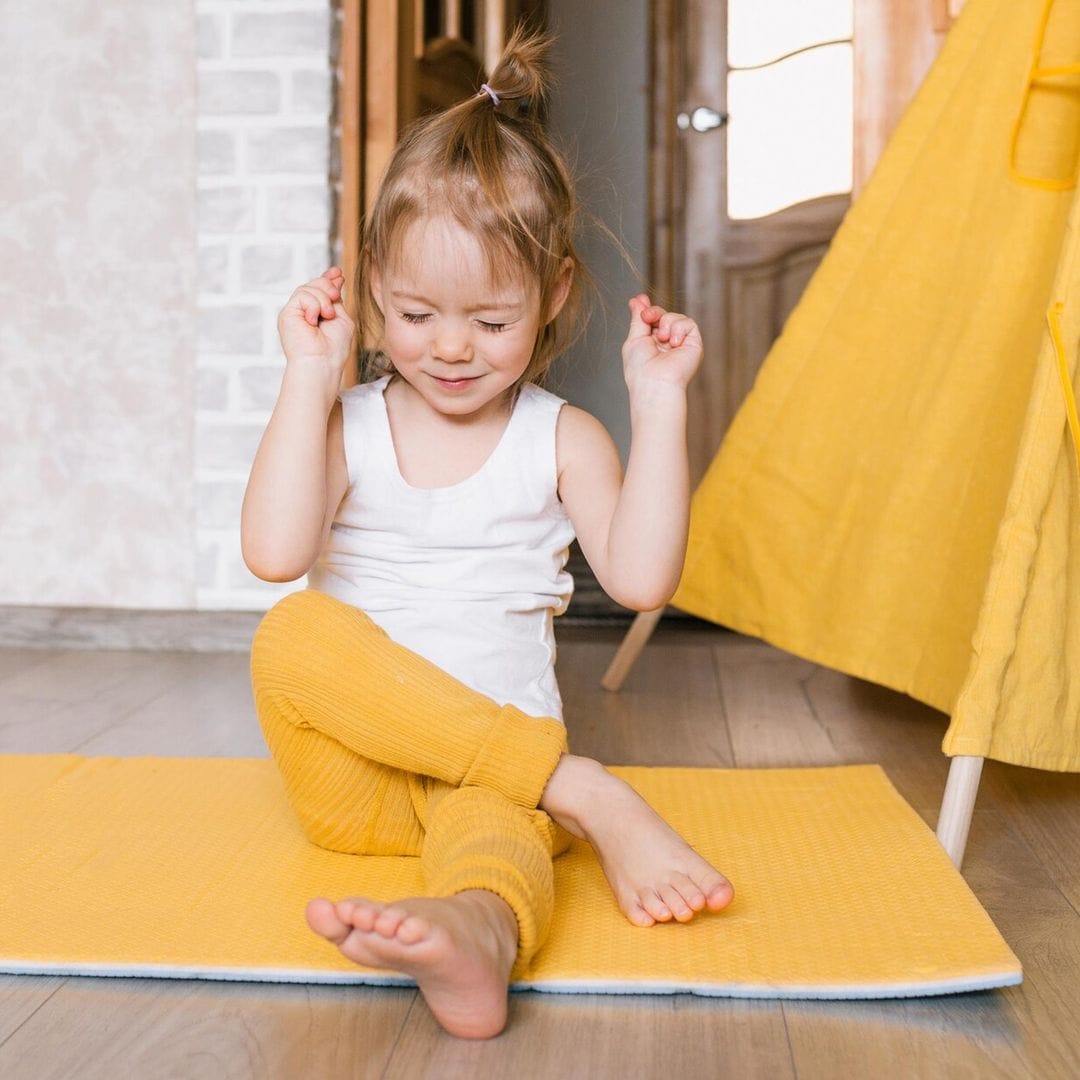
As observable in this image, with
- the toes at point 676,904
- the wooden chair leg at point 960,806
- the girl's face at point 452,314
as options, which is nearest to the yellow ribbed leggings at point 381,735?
the toes at point 676,904

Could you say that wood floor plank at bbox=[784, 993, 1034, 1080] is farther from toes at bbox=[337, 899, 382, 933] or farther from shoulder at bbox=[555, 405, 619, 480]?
shoulder at bbox=[555, 405, 619, 480]

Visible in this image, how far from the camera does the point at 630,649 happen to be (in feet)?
6.20

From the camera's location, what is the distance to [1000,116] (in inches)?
58.1

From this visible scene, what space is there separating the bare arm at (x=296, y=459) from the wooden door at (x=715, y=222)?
195 centimetres

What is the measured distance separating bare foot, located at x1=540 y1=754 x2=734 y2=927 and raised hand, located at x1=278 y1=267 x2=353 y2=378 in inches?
14.9

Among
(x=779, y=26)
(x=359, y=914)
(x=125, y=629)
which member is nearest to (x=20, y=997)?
(x=359, y=914)

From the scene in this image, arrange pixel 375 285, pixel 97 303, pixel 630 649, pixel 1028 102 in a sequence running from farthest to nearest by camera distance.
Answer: pixel 97 303, pixel 630 649, pixel 1028 102, pixel 375 285

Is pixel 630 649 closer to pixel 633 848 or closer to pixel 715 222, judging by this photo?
pixel 633 848

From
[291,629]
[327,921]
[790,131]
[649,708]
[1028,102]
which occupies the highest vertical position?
[790,131]

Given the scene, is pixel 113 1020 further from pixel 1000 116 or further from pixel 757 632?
pixel 1000 116

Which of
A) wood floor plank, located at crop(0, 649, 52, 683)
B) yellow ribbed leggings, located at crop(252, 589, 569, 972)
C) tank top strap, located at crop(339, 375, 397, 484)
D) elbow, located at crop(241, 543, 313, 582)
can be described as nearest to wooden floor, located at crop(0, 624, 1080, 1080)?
yellow ribbed leggings, located at crop(252, 589, 569, 972)

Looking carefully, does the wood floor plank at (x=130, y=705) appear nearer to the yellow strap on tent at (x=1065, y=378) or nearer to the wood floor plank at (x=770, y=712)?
the wood floor plank at (x=770, y=712)

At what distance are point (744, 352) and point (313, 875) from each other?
2.17m

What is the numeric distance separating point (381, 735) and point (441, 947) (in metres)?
A: 0.29
